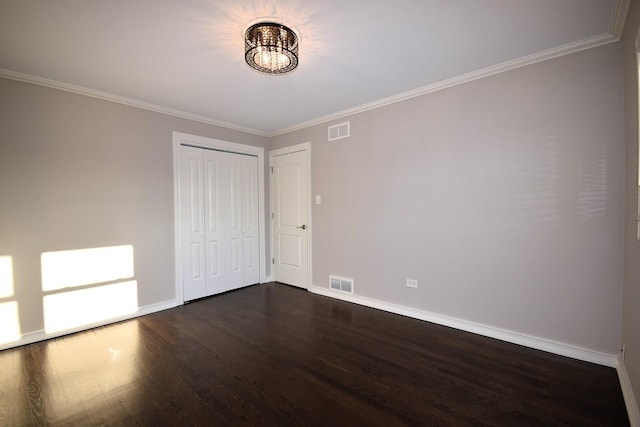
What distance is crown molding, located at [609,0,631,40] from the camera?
71.3 inches

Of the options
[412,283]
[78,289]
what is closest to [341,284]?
[412,283]

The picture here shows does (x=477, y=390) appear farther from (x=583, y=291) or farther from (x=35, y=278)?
(x=35, y=278)

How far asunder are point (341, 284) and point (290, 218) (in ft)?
4.55

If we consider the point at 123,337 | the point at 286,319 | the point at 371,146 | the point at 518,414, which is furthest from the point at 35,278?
the point at 518,414

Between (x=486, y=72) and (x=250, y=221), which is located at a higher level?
(x=486, y=72)

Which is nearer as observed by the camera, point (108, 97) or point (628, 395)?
point (628, 395)

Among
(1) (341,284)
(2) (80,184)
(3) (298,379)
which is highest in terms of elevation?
(2) (80,184)

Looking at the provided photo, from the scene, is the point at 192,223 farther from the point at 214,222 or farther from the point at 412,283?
the point at 412,283

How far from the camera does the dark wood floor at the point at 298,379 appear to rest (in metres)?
1.75

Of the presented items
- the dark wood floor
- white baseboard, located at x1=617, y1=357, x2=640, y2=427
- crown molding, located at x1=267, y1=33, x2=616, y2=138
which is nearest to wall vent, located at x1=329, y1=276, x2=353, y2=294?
the dark wood floor

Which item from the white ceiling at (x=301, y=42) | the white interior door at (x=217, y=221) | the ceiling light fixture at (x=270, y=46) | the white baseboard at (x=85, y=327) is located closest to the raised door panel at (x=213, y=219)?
the white interior door at (x=217, y=221)

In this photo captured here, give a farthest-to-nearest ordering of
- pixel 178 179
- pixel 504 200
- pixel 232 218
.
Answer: pixel 232 218 < pixel 178 179 < pixel 504 200

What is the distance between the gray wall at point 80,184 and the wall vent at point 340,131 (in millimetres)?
1946

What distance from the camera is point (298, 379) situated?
6.94ft
